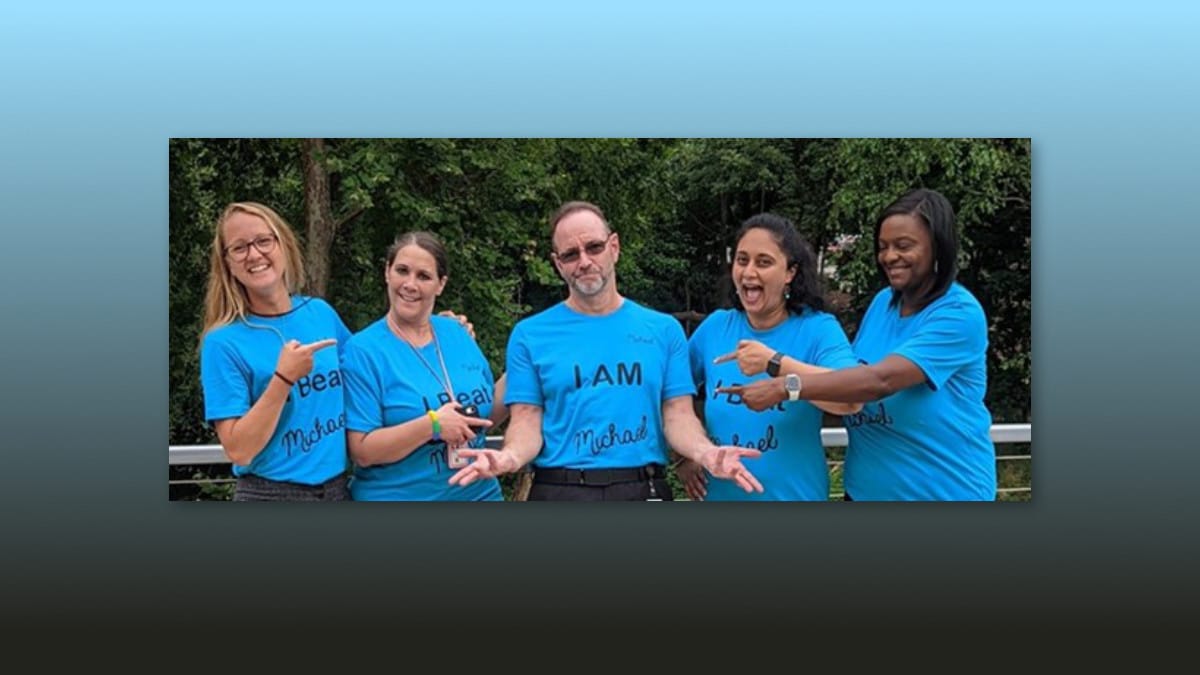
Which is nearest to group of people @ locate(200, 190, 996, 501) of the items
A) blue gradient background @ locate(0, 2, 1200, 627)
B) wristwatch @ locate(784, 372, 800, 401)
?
wristwatch @ locate(784, 372, 800, 401)

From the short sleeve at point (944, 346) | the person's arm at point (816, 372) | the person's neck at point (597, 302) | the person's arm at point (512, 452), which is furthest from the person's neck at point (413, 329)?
the short sleeve at point (944, 346)

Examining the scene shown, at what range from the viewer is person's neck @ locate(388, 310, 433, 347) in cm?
412

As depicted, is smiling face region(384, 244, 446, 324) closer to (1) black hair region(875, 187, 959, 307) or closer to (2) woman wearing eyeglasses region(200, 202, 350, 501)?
(2) woman wearing eyeglasses region(200, 202, 350, 501)

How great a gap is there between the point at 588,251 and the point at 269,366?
1.07 metres

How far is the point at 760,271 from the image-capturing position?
13.5ft

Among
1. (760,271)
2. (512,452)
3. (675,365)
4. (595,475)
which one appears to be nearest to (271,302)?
(512,452)

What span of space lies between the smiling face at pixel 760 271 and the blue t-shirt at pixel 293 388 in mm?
1264
